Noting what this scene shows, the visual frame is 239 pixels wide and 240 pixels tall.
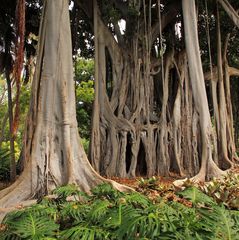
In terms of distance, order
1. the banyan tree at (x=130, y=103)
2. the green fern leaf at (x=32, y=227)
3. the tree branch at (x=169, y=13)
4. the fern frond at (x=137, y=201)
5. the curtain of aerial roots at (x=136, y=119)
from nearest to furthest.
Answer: the green fern leaf at (x=32, y=227) < the fern frond at (x=137, y=201) < the banyan tree at (x=130, y=103) < the curtain of aerial roots at (x=136, y=119) < the tree branch at (x=169, y=13)

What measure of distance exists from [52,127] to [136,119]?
304 centimetres

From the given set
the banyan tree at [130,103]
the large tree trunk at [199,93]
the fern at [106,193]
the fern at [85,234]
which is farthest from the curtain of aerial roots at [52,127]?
the fern at [85,234]

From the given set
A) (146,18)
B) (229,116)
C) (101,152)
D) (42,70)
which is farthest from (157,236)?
(229,116)

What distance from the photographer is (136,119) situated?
26.8 feet

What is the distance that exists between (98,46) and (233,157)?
399 cm

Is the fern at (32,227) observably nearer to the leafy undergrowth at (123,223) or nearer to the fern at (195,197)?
the leafy undergrowth at (123,223)

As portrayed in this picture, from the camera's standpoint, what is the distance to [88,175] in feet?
17.3

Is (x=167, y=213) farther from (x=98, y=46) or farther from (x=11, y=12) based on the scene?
(x=11, y=12)

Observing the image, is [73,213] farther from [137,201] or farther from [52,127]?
[52,127]

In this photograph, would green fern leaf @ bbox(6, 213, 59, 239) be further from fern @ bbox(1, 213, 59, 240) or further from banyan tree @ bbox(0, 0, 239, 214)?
banyan tree @ bbox(0, 0, 239, 214)

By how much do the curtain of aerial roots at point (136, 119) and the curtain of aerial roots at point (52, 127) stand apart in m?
2.10

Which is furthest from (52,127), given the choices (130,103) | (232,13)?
(232,13)

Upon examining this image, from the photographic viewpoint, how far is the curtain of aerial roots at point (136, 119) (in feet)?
25.8

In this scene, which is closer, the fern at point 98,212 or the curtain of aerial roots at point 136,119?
the fern at point 98,212
